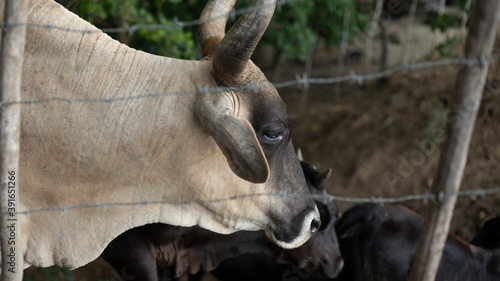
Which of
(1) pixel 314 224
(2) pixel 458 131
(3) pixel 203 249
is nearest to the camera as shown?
(2) pixel 458 131

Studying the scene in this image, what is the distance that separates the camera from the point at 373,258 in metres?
4.11

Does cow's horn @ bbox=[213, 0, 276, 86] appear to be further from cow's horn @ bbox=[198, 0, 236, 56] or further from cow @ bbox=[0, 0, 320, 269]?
cow's horn @ bbox=[198, 0, 236, 56]

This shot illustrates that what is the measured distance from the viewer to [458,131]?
2256 millimetres

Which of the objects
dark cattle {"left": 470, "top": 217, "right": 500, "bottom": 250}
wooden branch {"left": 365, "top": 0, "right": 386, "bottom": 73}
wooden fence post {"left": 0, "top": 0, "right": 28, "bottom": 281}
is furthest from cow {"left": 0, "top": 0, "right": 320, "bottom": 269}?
wooden branch {"left": 365, "top": 0, "right": 386, "bottom": 73}

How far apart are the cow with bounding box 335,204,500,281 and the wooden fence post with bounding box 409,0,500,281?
5.24 ft

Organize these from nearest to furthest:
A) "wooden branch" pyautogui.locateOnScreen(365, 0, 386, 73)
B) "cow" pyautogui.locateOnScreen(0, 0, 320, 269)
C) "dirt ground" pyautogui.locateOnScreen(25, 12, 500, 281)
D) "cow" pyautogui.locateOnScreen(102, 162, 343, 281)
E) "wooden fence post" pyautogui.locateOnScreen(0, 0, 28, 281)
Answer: "wooden fence post" pyautogui.locateOnScreen(0, 0, 28, 281), "cow" pyautogui.locateOnScreen(0, 0, 320, 269), "cow" pyautogui.locateOnScreen(102, 162, 343, 281), "dirt ground" pyautogui.locateOnScreen(25, 12, 500, 281), "wooden branch" pyautogui.locateOnScreen(365, 0, 386, 73)

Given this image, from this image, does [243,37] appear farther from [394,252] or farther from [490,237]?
[490,237]

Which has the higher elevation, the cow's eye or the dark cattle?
the cow's eye

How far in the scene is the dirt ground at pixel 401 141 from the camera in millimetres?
6574

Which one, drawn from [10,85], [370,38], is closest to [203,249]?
[10,85]

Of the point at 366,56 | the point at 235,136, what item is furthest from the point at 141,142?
the point at 366,56

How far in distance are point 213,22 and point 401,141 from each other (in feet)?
14.2

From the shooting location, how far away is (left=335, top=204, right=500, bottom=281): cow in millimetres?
3990

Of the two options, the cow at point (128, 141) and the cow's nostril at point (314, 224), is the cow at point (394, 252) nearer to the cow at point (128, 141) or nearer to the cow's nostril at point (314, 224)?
the cow's nostril at point (314, 224)
